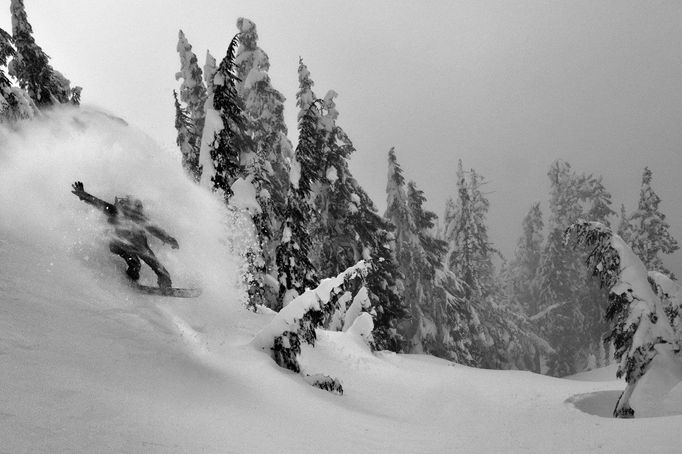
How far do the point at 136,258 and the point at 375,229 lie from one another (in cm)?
1495

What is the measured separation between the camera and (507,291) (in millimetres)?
58406

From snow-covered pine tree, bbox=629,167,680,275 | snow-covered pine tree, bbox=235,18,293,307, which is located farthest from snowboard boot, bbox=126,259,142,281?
snow-covered pine tree, bbox=629,167,680,275

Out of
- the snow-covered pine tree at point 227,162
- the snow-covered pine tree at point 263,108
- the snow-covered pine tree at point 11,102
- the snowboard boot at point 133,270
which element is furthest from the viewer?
the snow-covered pine tree at point 263,108

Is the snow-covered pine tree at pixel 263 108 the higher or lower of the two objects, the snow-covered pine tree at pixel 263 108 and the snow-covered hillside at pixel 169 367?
the higher

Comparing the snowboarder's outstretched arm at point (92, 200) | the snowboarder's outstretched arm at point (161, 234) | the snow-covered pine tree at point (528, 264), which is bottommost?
the snowboarder's outstretched arm at point (161, 234)

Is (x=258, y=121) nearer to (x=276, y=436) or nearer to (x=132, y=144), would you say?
(x=132, y=144)

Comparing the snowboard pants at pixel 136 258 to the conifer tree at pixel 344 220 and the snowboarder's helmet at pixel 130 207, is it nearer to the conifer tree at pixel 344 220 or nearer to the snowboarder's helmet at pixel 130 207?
the snowboarder's helmet at pixel 130 207

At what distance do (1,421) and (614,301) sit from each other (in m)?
11.8

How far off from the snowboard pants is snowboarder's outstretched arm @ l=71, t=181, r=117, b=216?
74cm

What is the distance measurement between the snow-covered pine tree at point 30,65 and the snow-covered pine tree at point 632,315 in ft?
78.9

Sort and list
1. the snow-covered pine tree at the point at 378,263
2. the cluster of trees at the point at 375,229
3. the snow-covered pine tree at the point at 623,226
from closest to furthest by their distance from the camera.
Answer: the cluster of trees at the point at 375,229 → the snow-covered pine tree at the point at 378,263 → the snow-covered pine tree at the point at 623,226

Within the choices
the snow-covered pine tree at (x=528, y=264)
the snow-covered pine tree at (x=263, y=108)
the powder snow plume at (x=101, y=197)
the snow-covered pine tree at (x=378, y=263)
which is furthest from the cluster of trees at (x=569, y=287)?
the powder snow plume at (x=101, y=197)

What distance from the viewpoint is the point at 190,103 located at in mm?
26922

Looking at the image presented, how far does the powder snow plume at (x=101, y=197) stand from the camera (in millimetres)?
7926
